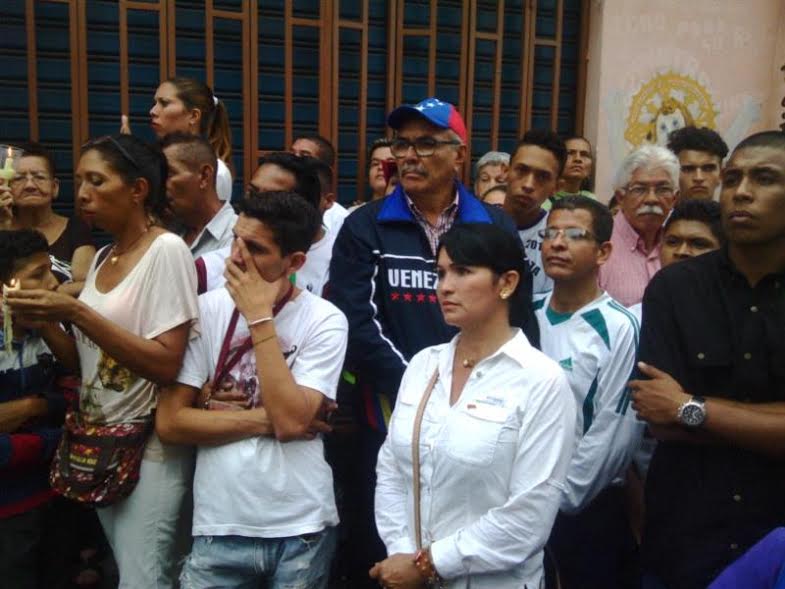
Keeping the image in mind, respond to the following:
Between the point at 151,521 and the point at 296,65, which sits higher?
the point at 296,65

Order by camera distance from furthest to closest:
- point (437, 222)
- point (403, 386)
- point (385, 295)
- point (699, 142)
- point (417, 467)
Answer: point (699, 142), point (437, 222), point (385, 295), point (403, 386), point (417, 467)

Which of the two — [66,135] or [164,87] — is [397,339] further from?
[66,135]

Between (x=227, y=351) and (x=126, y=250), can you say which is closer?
(x=227, y=351)

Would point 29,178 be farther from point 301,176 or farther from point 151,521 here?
point 151,521

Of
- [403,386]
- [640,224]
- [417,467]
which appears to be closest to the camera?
[417,467]

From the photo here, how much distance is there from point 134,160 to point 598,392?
177cm

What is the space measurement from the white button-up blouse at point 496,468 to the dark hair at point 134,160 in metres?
1.20

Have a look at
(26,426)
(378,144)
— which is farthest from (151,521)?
(378,144)

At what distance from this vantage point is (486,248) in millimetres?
2268

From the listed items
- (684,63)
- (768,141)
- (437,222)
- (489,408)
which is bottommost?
(489,408)

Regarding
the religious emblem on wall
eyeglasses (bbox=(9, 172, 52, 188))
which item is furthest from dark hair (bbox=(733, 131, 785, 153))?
the religious emblem on wall

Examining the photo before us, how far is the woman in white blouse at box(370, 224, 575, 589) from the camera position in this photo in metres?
2.11

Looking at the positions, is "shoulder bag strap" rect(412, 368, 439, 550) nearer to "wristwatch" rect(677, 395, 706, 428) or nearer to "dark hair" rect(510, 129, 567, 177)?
"wristwatch" rect(677, 395, 706, 428)

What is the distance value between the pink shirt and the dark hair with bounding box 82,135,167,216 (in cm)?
198
